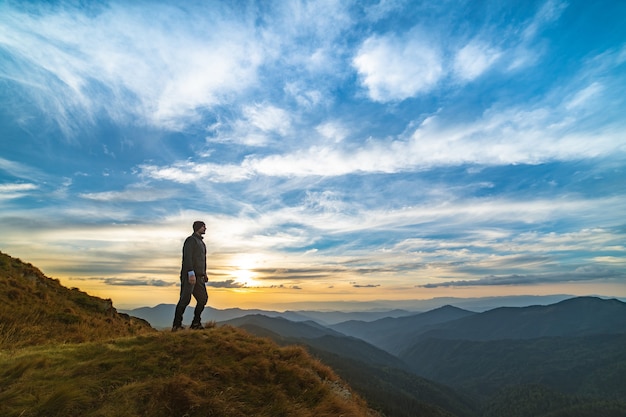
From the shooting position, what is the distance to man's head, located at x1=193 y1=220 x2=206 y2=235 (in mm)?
13602

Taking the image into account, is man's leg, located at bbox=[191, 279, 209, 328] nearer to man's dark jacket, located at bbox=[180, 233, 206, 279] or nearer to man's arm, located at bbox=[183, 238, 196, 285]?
man's dark jacket, located at bbox=[180, 233, 206, 279]

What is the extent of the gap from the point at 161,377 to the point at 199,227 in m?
6.57

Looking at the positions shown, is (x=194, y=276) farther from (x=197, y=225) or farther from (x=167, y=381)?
(x=167, y=381)

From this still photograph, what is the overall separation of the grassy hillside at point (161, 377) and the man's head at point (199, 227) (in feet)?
12.7

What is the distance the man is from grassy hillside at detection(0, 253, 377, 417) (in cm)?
149

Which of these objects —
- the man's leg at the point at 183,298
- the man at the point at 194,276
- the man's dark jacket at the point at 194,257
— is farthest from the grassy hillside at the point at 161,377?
the man's dark jacket at the point at 194,257

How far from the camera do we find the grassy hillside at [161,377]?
6.49 meters

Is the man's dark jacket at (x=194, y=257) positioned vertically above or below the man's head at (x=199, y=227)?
below

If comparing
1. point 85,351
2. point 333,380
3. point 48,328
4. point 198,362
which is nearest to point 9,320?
point 48,328

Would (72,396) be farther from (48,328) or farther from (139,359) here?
(48,328)

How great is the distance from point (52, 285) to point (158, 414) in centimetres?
2052

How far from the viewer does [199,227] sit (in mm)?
13609

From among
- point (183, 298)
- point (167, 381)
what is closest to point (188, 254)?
point (183, 298)

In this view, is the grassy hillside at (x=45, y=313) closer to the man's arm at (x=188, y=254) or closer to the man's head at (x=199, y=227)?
the man's arm at (x=188, y=254)
